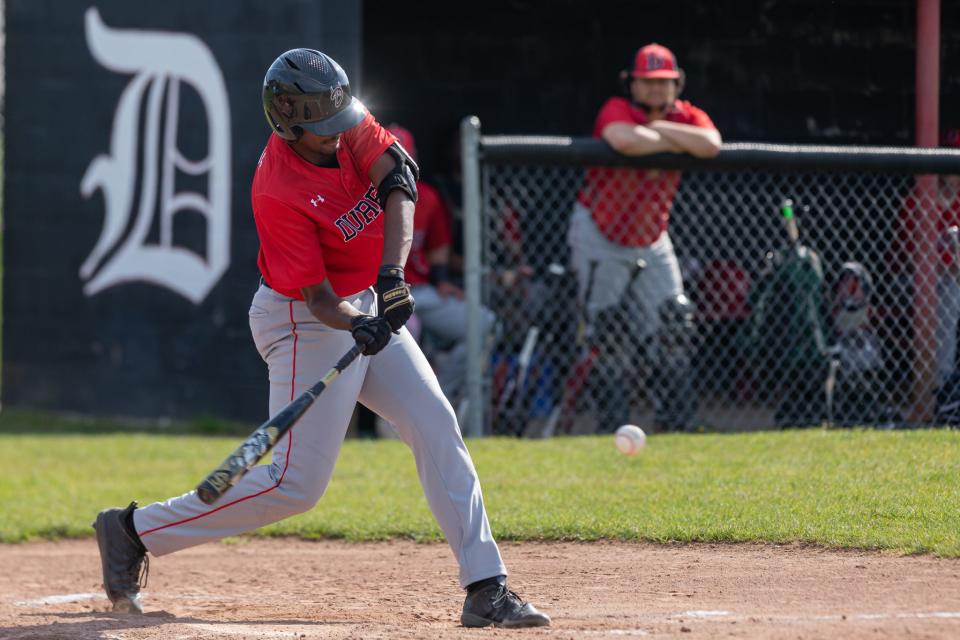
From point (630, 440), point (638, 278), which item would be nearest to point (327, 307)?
point (630, 440)

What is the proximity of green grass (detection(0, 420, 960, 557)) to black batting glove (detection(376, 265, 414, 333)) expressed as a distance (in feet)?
6.02

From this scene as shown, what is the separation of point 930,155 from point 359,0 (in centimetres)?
387

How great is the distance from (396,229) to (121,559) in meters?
1.68

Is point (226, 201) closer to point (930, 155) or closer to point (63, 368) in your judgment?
point (63, 368)

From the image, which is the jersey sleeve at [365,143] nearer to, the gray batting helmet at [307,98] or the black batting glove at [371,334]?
the gray batting helmet at [307,98]

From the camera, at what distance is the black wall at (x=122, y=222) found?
9.55 metres

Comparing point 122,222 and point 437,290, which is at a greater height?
point 122,222

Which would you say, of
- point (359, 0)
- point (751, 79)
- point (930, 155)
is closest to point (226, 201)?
point (359, 0)

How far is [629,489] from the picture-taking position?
648 cm

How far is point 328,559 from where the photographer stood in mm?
6098

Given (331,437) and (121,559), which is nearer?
(331,437)

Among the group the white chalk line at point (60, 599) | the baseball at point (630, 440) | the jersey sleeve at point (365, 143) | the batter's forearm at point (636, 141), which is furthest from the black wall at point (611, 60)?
the jersey sleeve at point (365, 143)

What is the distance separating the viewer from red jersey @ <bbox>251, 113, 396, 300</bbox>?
4527 millimetres

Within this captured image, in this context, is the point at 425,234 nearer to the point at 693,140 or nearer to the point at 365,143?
the point at 693,140
